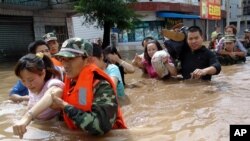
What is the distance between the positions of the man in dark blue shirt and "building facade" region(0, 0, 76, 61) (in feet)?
44.7

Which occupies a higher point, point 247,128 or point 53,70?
point 53,70

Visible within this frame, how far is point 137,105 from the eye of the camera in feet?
17.3

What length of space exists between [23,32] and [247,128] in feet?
63.2

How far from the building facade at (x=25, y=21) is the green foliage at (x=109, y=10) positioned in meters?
1.76

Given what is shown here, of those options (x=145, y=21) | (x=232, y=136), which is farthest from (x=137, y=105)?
(x=145, y=21)

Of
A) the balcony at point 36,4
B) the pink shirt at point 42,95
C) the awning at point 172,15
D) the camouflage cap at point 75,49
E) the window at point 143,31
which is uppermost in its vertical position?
the balcony at point 36,4

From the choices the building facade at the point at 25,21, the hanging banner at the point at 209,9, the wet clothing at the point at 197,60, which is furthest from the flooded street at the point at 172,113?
the hanging banner at the point at 209,9

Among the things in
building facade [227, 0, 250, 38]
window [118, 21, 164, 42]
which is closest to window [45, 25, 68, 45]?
window [118, 21, 164, 42]

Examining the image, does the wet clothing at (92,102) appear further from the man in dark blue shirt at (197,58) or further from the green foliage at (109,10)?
the green foliage at (109,10)

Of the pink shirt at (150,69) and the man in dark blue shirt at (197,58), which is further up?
the man in dark blue shirt at (197,58)

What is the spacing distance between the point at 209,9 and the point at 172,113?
2778 cm

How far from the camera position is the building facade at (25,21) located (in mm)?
19266

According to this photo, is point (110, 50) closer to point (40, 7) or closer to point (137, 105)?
point (137, 105)

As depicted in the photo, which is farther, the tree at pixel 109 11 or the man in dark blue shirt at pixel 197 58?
the tree at pixel 109 11
